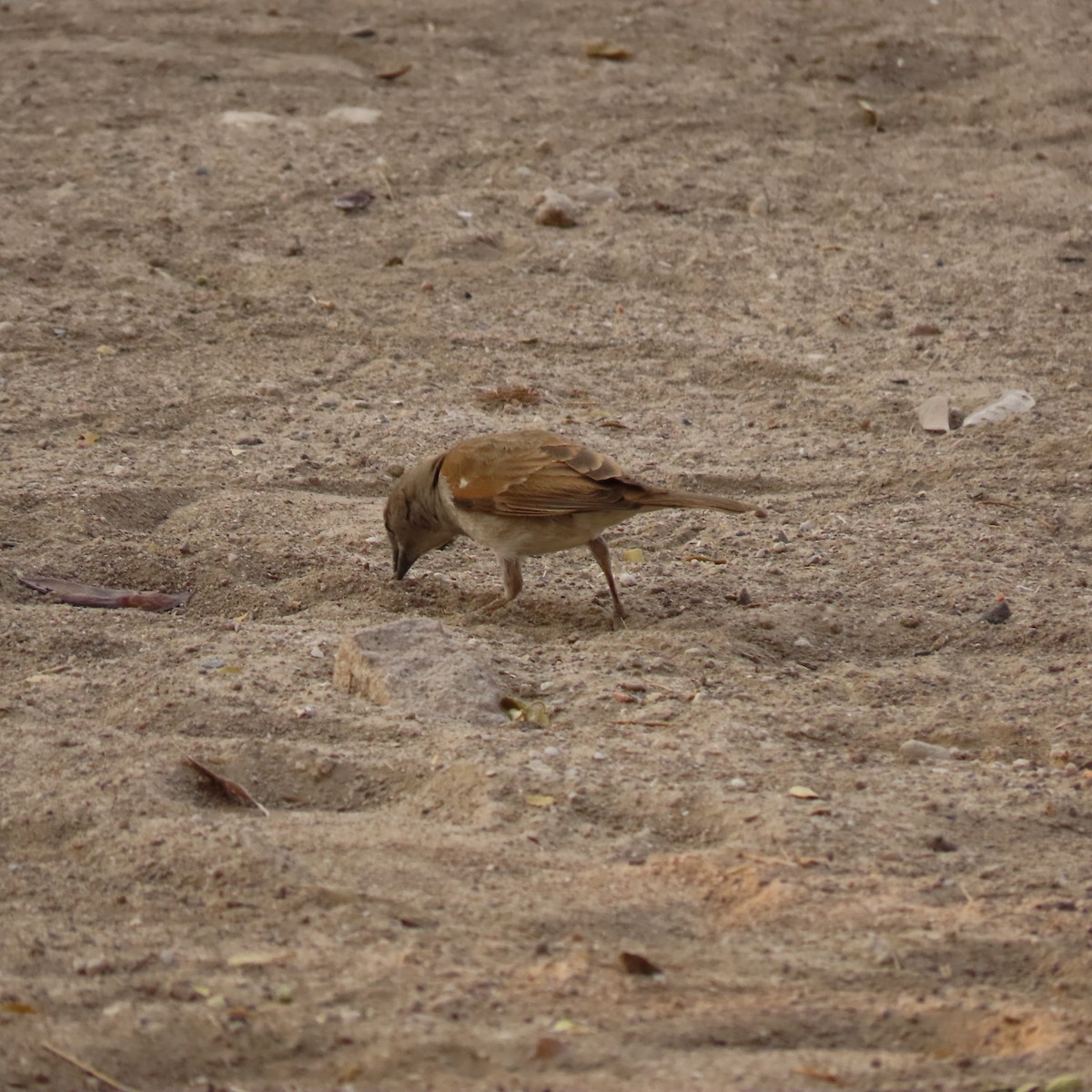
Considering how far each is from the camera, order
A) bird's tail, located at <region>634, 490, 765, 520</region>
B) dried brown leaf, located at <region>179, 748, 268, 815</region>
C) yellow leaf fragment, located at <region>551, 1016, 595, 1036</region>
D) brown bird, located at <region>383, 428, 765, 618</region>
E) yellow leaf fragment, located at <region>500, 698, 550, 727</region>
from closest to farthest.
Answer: yellow leaf fragment, located at <region>551, 1016, 595, 1036</region> < dried brown leaf, located at <region>179, 748, 268, 815</region> < yellow leaf fragment, located at <region>500, 698, 550, 727</region> < bird's tail, located at <region>634, 490, 765, 520</region> < brown bird, located at <region>383, 428, 765, 618</region>

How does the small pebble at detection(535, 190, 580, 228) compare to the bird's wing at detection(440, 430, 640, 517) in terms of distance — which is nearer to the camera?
the bird's wing at detection(440, 430, 640, 517)

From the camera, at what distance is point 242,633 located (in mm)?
5285

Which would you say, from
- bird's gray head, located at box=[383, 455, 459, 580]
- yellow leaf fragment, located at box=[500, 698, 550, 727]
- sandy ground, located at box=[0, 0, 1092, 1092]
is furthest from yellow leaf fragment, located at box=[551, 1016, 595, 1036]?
bird's gray head, located at box=[383, 455, 459, 580]

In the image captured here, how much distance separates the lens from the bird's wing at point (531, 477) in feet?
17.8

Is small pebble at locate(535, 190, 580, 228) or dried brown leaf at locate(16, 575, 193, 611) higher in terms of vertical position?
small pebble at locate(535, 190, 580, 228)

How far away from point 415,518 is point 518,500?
42 centimetres

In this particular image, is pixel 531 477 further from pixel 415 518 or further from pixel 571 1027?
pixel 571 1027

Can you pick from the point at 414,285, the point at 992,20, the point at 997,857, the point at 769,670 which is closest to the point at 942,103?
the point at 992,20

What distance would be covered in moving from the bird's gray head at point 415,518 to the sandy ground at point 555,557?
0.14 m

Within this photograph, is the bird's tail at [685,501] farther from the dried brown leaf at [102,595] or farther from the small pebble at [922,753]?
the dried brown leaf at [102,595]

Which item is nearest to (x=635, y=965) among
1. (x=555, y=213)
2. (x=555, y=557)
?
(x=555, y=557)

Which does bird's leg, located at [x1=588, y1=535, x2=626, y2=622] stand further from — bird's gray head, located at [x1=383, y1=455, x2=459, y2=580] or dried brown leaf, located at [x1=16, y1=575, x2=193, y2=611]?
dried brown leaf, located at [x1=16, y1=575, x2=193, y2=611]

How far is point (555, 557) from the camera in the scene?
252 inches

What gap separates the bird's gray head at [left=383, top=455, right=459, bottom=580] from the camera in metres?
5.71
